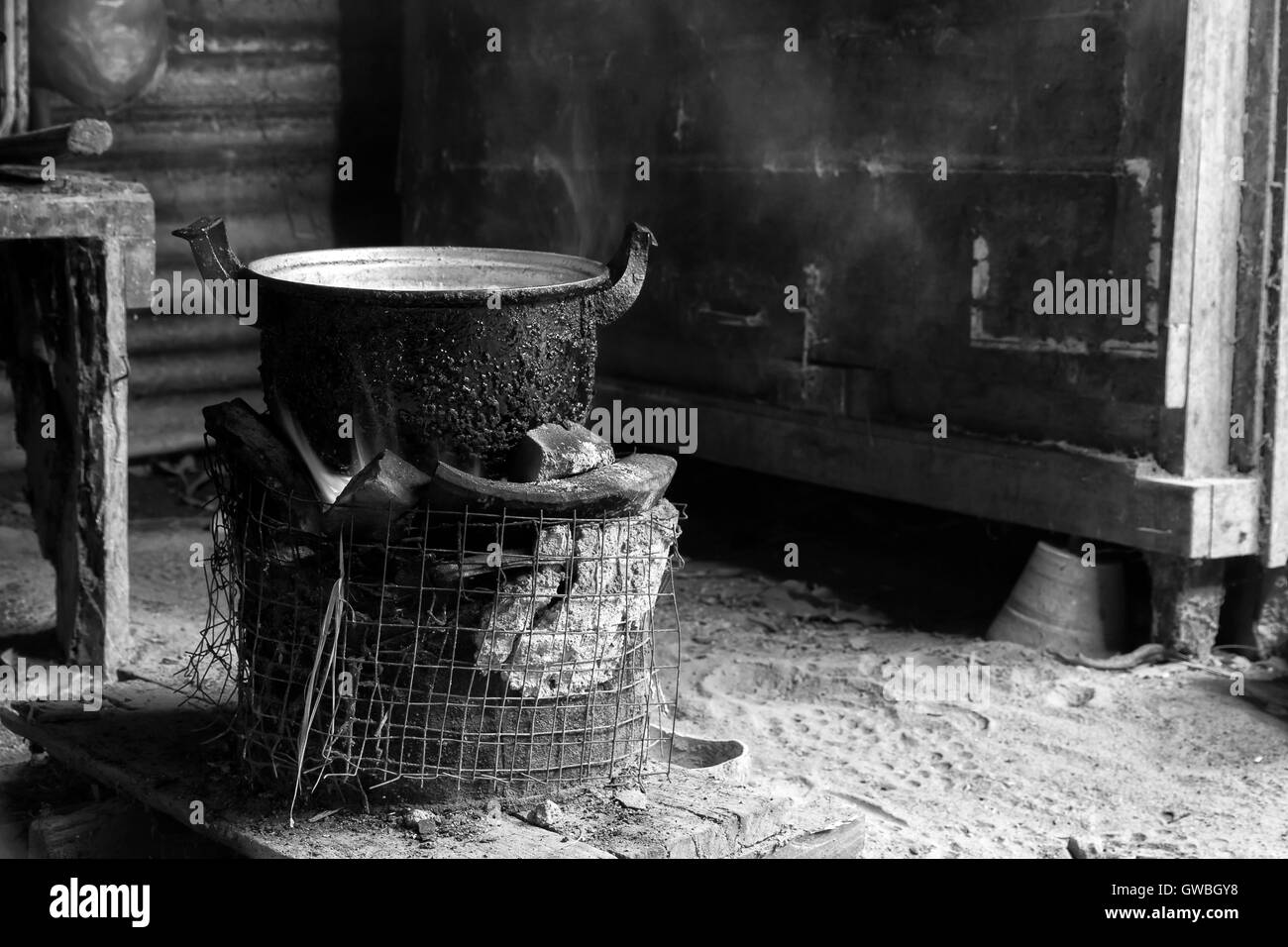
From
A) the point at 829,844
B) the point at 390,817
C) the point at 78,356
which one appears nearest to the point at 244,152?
the point at 78,356

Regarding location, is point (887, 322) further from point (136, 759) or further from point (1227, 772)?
point (136, 759)

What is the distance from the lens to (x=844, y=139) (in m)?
6.03

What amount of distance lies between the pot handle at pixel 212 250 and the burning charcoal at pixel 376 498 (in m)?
0.65

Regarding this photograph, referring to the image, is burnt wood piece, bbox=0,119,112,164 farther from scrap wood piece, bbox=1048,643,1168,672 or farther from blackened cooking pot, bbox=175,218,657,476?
scrap wood piece, bbox=1048,643,1168,672

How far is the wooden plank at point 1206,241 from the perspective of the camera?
4965mm

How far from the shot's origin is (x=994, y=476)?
223 inches

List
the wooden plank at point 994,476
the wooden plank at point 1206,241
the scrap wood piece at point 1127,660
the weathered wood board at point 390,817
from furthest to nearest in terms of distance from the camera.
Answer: the scrap wood piece at point 1127,660 < the wooden plank at point 994,476 < the wooden plank at point 1206,241 < the weathered wood board at point 390,817

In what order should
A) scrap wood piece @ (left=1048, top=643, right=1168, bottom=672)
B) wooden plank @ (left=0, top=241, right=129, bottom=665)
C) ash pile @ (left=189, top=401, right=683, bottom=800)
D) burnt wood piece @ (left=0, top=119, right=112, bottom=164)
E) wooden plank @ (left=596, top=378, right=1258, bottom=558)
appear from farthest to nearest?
scrap wood piece @ (left=1048, top=643, right=1168, bottom=672)
wooden plank @ (left=596, top=378, right=1258, bottom=558)
wooden plank @ (left=0, top=241, right=129, bottom=665)
burnt wood piece @ (left=0, top=119, right=112, bottom=164)
ash pile @ (left=189, top=401, right=683, bottom=800)

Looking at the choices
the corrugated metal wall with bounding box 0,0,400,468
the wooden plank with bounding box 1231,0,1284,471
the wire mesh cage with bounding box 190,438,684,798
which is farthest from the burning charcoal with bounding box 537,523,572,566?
the corrugated metal wall with bounding box 0,0,400,468

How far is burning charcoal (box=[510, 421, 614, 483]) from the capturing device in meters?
3.32

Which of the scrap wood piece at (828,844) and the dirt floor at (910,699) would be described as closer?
the scrap wood piece at (828,844)

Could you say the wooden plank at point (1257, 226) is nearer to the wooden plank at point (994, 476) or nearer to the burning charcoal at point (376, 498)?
the wooden plank at point (994, 476)

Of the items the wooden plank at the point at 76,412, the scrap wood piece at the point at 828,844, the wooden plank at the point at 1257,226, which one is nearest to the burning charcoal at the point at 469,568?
the scrap wood piece at the point at 828,844
